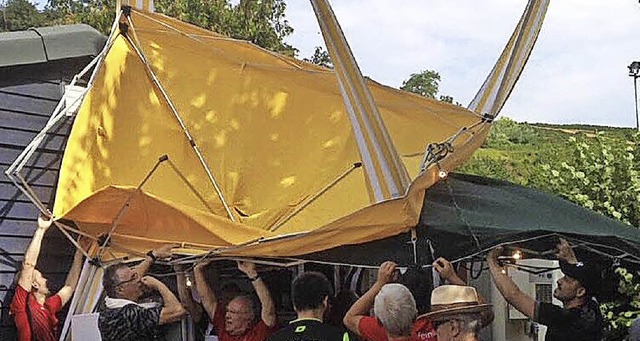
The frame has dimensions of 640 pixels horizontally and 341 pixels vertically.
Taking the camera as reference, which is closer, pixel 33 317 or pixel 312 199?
pixel 33 317

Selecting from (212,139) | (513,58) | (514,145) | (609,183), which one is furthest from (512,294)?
(514,145)

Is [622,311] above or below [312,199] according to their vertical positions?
below

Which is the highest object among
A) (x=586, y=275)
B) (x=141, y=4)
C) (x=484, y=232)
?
(x=141, y=4)

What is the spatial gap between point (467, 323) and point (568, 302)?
3.22ft

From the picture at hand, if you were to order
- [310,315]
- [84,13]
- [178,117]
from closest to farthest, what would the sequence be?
[310,315], [178,117], [84,13]

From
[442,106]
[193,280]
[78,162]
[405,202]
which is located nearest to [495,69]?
[442,106]

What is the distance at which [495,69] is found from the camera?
5051 mm

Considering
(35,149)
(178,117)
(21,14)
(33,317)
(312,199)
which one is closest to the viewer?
(33,317)

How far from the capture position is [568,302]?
4191 millimetres

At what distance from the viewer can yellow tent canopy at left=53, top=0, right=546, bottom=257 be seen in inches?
209

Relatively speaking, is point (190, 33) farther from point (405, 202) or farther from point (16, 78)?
point (405, 202)

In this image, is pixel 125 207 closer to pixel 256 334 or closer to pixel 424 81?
pixel 256 334

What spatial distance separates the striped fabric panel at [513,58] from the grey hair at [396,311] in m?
1.37

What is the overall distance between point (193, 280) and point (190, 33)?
6.02ft
